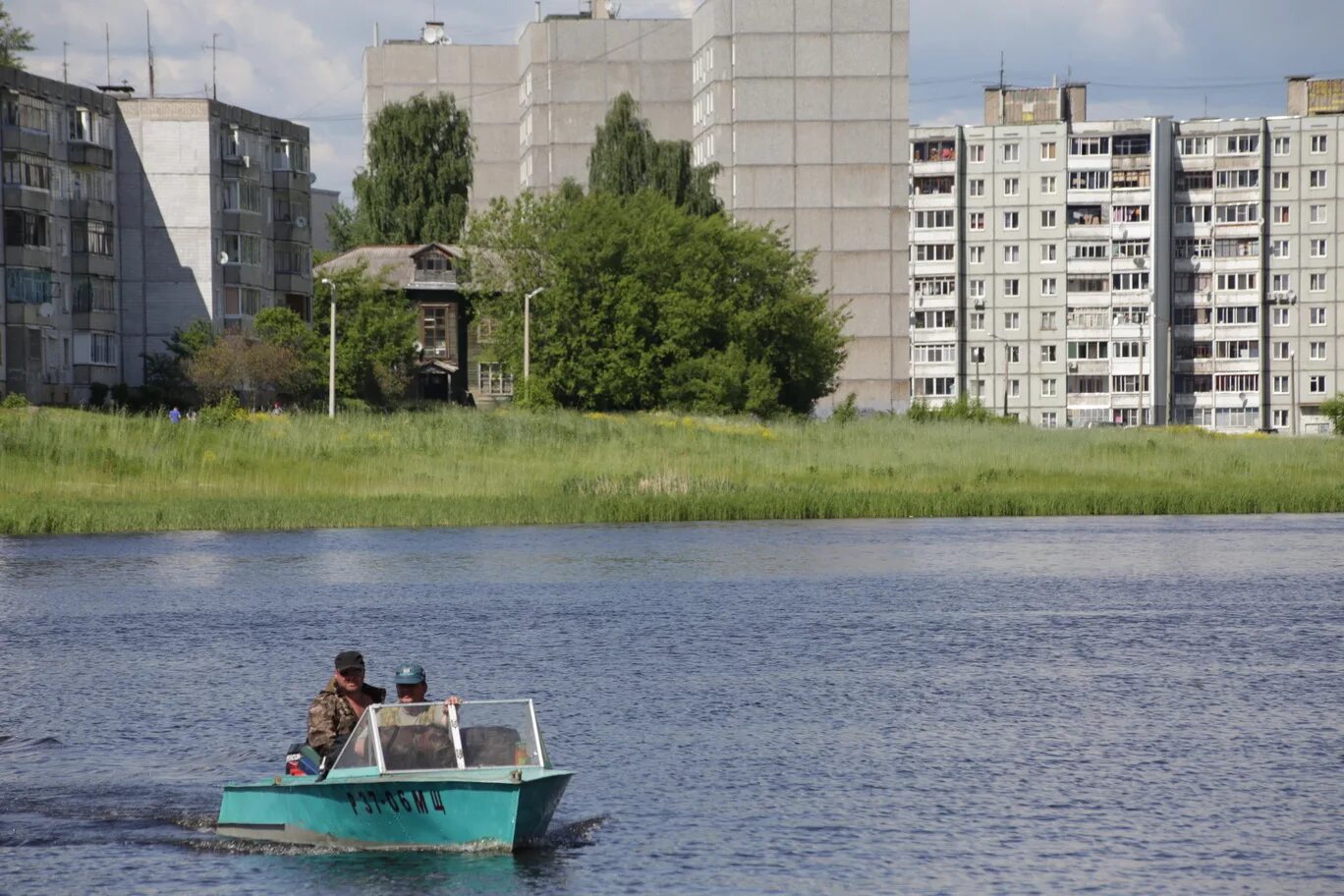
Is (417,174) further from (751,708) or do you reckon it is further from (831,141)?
(751,708)

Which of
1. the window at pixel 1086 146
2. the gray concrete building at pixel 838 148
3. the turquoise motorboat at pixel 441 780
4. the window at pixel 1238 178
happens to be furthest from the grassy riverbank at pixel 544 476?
the window at pixel 1238 178

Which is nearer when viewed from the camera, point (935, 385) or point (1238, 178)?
point (1238, 178)

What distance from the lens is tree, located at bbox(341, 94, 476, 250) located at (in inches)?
5625

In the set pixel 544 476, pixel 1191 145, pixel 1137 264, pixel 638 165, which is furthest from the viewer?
pixel 1191 145

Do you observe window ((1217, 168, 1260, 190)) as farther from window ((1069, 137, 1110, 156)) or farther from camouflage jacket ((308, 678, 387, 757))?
camouflage jacket ((308, 678, 387, 757))

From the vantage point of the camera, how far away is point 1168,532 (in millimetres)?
60969

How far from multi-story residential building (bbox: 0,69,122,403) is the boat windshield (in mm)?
80246

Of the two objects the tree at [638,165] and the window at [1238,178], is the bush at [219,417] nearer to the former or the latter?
the tree at [638,165]

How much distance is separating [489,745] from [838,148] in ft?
395

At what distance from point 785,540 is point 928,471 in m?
16.9

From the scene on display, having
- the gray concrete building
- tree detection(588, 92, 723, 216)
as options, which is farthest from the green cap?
the gray concrete building

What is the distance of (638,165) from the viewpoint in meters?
123

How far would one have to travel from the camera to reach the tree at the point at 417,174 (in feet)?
469

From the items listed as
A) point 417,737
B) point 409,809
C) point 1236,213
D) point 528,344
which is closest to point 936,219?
point 1236,213
